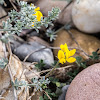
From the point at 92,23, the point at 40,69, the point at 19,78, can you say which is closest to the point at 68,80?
the point at 40,69

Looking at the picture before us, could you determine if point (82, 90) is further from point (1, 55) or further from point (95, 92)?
point (1, 55)

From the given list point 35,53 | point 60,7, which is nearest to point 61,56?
point 35,53

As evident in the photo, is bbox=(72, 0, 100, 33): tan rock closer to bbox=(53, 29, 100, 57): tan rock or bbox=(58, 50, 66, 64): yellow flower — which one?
bbox=(53, 29, 100, 57): tan rock

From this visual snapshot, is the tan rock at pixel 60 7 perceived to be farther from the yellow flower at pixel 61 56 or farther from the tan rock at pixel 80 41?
the yellow flower at pixel 61 56

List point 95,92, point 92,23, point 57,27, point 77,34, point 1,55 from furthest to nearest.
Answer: point 57,27
point 77,34
point 92,23
point 1,55
point 95,92

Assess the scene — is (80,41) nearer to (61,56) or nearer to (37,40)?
(37,40)

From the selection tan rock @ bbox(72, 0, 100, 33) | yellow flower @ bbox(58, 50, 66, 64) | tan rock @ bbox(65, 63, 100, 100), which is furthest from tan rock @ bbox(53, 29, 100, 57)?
yellow flower @ bbox(58, 50, 66, 64)
